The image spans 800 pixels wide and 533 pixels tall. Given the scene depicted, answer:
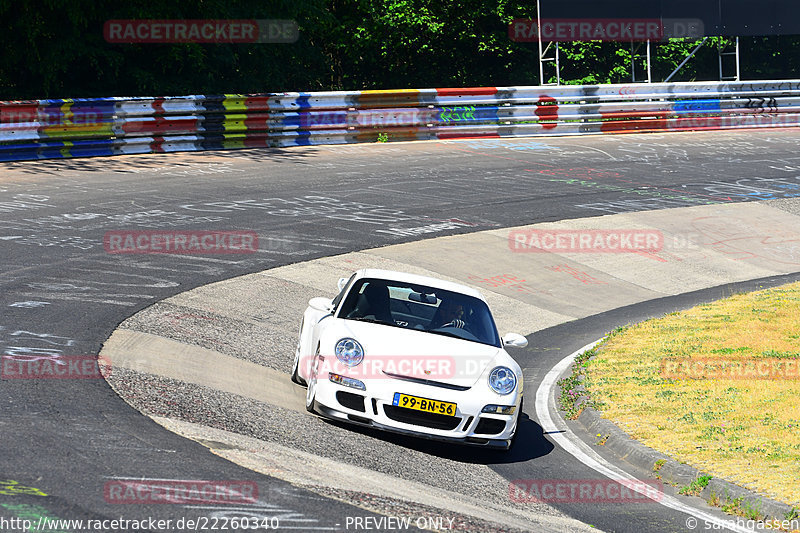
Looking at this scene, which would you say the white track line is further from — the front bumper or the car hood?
the car hood

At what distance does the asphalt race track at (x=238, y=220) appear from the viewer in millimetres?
6348

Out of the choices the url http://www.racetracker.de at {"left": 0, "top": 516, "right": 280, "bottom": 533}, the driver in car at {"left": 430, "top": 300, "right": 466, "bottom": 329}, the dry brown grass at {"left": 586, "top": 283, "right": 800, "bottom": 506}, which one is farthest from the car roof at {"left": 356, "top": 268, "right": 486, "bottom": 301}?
the url http://www.racetracker.de at {"left": 0, "top": 516, "right": 280, "bottom": 533}

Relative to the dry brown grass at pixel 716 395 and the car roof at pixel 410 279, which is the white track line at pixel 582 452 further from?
the car roof at pixel 410 279

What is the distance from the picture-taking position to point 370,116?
84.8ft

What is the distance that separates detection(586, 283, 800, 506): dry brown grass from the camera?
27.0 feet

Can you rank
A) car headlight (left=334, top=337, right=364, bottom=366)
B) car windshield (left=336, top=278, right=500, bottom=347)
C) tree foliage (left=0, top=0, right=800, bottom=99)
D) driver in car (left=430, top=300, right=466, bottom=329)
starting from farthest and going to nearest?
tree foliage (left=0, top=0, right=800, bottom=99) → driver in car (left=430, top=300, right=466, bottom=329) → car windshield (left=336, top=278, right=500, bottom=347) → car headlight (left=334, top=337, right=364, bottom=366)

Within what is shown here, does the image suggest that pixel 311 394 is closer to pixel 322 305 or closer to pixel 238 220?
pixel 322 305

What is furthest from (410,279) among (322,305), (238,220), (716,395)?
(238,220)

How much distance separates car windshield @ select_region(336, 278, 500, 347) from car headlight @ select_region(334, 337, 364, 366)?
613mm

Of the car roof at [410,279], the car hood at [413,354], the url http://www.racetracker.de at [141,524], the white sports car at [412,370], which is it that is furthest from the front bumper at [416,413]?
the url http://www.racetracker.de at [141,524]

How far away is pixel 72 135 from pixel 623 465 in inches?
647

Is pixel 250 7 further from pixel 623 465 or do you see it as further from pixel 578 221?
pixel 623 465

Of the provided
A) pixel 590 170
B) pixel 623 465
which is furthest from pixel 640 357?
pixel 590 170

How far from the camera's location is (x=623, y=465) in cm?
874
